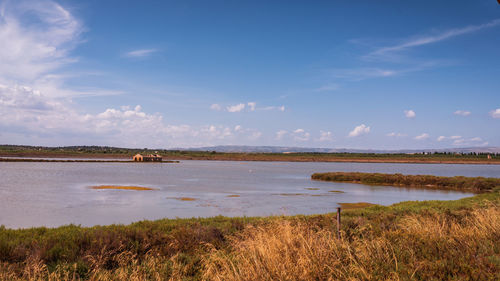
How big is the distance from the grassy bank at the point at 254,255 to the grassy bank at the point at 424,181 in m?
32.4

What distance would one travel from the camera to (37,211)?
19500 mm

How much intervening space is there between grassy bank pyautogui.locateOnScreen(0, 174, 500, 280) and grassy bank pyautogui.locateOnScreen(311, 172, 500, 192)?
1277 inches

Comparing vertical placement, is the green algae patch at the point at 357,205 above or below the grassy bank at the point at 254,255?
below

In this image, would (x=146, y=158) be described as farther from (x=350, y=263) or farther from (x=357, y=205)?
(x=350, y=263)

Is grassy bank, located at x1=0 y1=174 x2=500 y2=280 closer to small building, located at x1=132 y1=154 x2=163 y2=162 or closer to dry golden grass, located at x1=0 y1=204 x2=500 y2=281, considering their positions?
dry golden grass, located at x1=0 y1=204 x2=500 y2=281

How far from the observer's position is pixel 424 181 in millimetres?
43375

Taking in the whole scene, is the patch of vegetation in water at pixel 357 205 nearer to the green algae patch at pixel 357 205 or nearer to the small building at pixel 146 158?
the green algae patch at pixel 357 205

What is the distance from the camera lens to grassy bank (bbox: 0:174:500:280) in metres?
6.33

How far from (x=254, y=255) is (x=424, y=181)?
1631 inches

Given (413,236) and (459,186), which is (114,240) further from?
(459,186)

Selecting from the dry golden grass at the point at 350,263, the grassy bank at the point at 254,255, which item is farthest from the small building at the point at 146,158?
the dry golden grass at the point at 350,263

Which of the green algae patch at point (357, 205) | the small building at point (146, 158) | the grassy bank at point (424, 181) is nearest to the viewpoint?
the green algae patch at point (357, 205)

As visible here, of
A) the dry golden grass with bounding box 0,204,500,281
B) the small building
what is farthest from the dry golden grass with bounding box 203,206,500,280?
the small building

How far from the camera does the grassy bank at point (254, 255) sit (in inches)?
249
